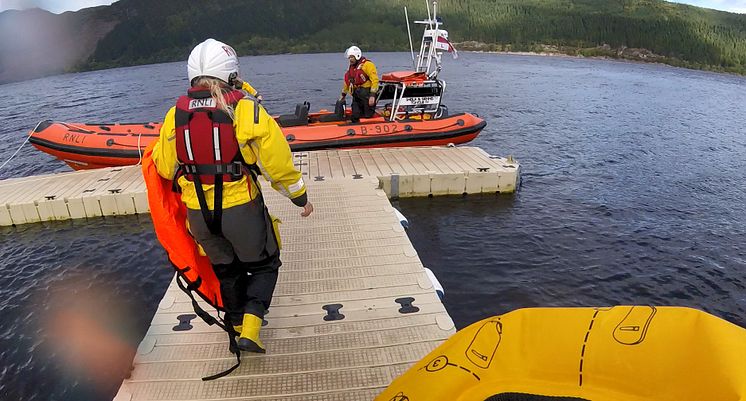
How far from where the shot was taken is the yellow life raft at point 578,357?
1595 mm

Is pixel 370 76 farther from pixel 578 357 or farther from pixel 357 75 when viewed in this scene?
pixel 578 357

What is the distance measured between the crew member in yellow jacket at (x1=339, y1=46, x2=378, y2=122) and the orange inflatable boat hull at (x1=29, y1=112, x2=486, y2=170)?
403 millimetres

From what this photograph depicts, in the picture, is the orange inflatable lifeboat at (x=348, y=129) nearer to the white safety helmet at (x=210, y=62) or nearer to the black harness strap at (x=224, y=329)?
the black harness strap at (x=224, y=329)

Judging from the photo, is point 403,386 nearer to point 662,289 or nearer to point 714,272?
point 662,289

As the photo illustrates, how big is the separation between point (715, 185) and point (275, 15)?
112 metres

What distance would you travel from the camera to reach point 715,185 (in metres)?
11.3

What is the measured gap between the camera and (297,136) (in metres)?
11.2

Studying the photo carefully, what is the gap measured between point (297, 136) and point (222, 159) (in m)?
8.47

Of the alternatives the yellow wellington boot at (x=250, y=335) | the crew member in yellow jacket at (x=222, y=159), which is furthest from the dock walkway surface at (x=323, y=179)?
the crew member in yellow jacket at (x=222, y=159)

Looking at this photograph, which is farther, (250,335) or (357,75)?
(357,75)

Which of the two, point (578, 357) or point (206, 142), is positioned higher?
point (206, 142)

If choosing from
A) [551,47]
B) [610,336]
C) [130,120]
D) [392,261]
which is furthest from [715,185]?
[551,47]

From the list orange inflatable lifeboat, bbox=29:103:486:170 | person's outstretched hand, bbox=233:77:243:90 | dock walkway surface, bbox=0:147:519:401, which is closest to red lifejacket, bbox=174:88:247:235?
person's outstretched hand, bbox=233:77:243:90

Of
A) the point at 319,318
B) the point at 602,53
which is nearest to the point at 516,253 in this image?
the point at 319,318
